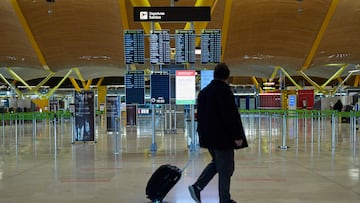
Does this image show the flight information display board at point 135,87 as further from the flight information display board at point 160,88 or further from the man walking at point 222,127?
the man walking at point 222,127

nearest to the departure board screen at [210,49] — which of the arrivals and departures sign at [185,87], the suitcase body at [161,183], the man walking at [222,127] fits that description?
the arrivals and departures sign at [185,87]

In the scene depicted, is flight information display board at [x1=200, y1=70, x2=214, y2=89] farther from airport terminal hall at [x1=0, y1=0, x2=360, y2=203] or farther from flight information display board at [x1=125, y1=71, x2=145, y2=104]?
flight information display board at [x1=125, y1=71, x2=145, y2=104]

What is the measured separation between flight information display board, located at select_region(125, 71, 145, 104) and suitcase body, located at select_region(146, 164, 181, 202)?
6.17 meters

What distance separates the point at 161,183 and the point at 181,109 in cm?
1734

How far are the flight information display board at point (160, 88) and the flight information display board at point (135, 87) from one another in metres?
0.28

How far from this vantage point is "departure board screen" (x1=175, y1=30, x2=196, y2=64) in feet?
39.9

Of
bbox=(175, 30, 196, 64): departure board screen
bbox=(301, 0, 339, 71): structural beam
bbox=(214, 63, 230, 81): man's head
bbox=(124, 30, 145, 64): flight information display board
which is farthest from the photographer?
bbox=(301, 0, 339, 71): structural beam

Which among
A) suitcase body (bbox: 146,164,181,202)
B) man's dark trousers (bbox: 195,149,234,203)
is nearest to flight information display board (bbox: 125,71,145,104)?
suitcase body (bbox: 146,164,181,202)

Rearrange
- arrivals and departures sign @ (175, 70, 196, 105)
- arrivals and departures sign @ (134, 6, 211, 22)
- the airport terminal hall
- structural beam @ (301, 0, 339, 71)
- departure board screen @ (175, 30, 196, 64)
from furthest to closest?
1. structural beam @ (301, 0, 339, 71)
2. departure board screen @ (175, 30, 196, 64)
3. arrivals and departures sign @ (175, 70, 196, 105)
4. arrivals and departures sign @ (134, 6, 211, 22)
5. the airport terminal hall

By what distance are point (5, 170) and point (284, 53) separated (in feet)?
74.0

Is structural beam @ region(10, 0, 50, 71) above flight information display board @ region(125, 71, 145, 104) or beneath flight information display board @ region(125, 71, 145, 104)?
above

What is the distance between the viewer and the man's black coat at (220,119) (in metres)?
4.87

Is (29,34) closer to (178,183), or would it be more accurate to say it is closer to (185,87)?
(185,87)

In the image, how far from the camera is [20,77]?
43.4 m
